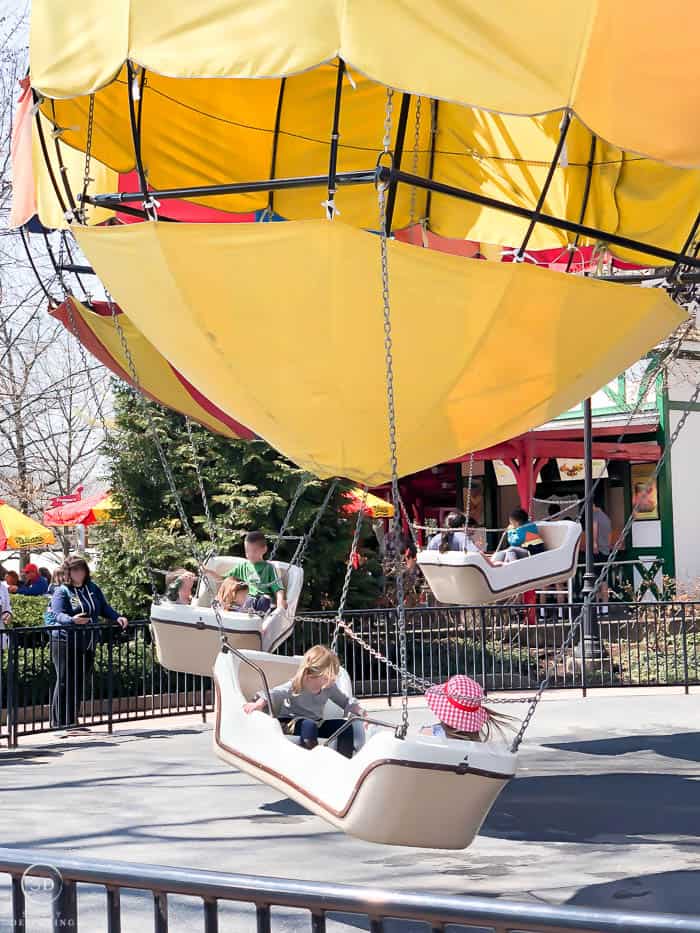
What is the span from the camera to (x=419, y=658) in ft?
59.4

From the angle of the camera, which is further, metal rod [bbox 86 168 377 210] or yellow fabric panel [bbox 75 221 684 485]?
yellow fabric panel [bbox 75 221 684 485]

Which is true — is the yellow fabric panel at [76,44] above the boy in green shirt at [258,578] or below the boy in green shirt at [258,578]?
above

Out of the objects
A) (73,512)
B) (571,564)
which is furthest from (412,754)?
(73,512)

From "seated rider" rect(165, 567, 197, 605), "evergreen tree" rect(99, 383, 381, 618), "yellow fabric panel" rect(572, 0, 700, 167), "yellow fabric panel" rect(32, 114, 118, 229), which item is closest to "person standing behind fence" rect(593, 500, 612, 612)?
"evergreen tree" rect(99, 383, 381, 618)

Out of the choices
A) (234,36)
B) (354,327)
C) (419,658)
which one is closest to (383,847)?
(354,327)

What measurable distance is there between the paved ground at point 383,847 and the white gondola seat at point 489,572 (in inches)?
67.9

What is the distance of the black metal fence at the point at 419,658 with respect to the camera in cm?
1498

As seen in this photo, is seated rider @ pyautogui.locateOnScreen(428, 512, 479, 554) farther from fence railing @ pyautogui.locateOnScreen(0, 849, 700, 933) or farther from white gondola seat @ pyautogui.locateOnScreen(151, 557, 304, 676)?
fence railing @ pyautogui.locateOnScreen(0, 849, 700, 933)

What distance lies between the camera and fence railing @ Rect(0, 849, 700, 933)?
2584 millimetres

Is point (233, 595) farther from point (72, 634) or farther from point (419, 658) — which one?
point (419, 658)

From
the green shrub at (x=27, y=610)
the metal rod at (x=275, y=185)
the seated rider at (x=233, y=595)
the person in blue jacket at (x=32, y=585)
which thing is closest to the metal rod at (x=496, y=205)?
the metal rod at (x=275, y=185)

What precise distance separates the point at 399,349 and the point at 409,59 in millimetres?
1734

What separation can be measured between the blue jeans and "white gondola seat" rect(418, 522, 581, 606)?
494 centimetres

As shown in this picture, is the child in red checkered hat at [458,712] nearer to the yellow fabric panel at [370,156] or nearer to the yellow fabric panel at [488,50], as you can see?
the yellow fabric panel at [488,50]
